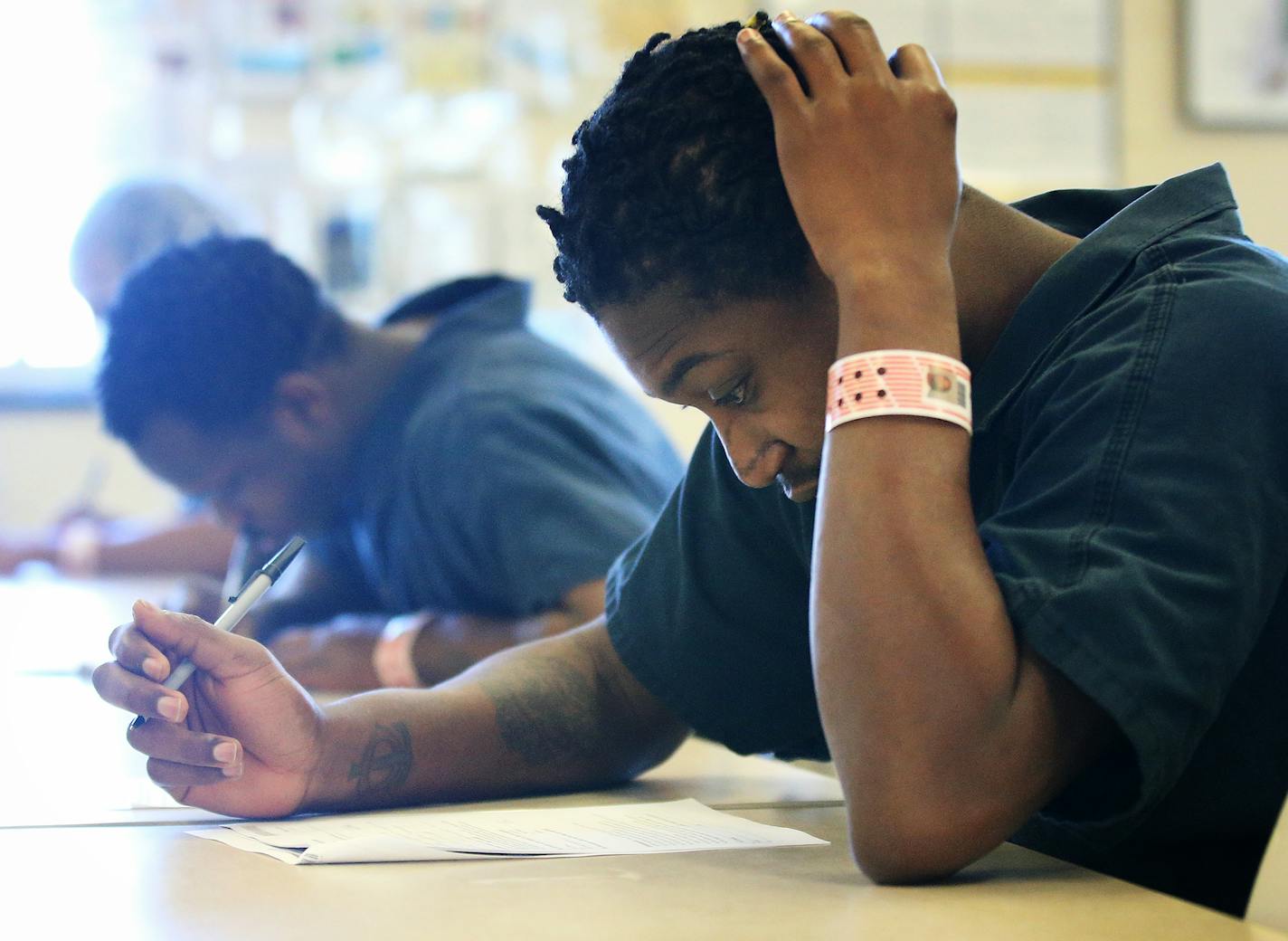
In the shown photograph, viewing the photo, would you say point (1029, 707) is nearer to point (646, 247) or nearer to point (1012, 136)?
point (646, 247)

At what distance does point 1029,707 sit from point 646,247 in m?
0.37

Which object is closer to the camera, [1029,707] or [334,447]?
[1029,707]

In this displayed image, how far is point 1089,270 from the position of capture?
2.91ft

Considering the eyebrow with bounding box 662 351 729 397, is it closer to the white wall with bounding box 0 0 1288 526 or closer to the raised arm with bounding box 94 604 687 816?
the raised arm with bounding box 94 604 687 816

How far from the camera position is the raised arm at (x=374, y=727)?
0.97m

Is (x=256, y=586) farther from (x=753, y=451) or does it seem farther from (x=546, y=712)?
(x=753, y=451)

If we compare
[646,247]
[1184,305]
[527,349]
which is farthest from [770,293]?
[527,349]

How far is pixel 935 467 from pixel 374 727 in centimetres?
49

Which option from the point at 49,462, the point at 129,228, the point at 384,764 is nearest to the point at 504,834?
the point at 384,764

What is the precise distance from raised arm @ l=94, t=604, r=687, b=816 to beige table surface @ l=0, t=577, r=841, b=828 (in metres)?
0.05

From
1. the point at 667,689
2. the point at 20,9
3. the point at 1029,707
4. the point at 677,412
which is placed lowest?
the point at 677,412

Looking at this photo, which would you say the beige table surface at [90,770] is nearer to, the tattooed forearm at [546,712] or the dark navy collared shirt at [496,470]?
the tattooed forearm at [546,712]

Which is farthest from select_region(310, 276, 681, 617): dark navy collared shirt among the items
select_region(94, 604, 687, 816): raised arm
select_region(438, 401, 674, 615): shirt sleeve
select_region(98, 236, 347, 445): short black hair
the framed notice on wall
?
the framed notice on wall

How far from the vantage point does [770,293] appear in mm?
916
